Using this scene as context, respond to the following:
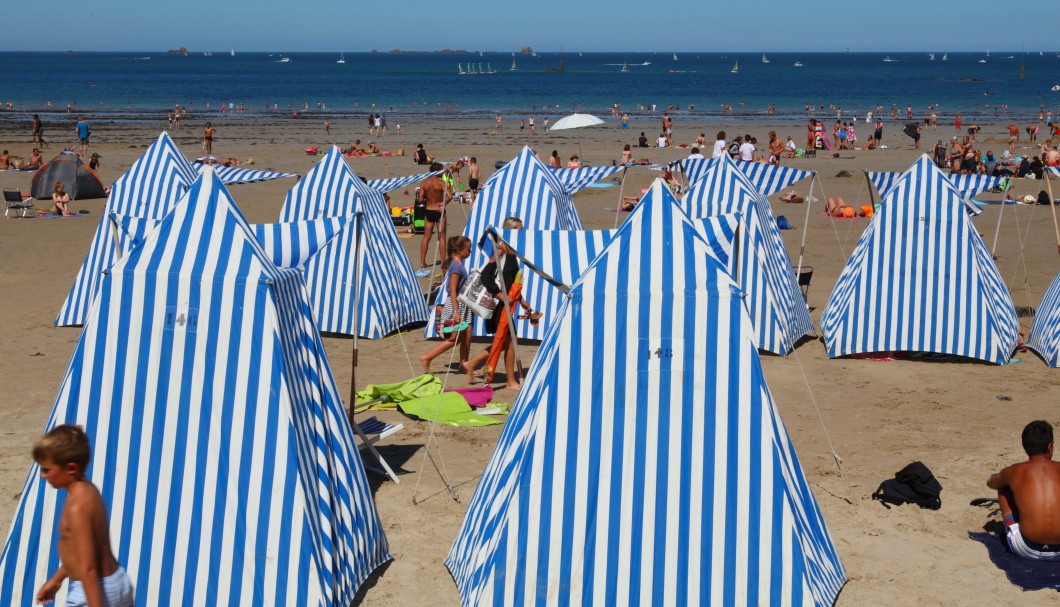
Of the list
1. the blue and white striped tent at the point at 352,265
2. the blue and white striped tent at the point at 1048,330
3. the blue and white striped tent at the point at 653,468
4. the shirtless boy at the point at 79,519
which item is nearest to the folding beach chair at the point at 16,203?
the blue and white striped tent at the point at 352,265

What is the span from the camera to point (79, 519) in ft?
14.3

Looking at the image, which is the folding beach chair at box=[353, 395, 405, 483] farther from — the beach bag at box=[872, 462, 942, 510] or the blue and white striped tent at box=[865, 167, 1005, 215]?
the blue and white striped tent at box=[865, 167, 1005, 215]

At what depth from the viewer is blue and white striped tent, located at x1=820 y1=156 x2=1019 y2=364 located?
1146 centimetres

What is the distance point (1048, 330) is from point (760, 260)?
9.71 feet

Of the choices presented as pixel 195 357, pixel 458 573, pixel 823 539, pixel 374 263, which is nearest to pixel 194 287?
pixel 195 357

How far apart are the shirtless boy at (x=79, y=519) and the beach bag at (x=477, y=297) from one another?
5881 mm

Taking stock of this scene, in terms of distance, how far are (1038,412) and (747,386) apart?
16.9 ft

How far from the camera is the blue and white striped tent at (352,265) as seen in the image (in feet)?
39.9

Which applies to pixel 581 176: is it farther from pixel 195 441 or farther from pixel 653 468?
pixel 195 441

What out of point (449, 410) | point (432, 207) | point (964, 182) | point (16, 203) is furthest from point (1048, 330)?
point (16, 203)

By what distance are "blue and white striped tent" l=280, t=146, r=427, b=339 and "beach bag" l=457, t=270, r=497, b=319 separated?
6.26 feet

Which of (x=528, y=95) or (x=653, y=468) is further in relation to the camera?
(x=528, y=95)

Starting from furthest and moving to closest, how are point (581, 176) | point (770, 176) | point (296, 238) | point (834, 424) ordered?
point (581, 176) < point (770, 176) < point (834, 424) < point (296, 238)

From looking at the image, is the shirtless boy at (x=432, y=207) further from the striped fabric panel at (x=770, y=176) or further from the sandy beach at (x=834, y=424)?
the striped fabric panel at (x=770, y=176)
